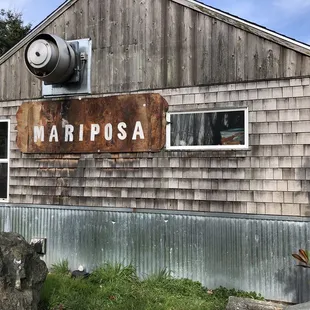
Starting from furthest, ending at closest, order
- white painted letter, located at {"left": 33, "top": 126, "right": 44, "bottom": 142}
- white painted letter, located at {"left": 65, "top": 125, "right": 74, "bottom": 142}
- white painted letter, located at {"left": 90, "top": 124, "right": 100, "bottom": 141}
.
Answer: white painted letter, located at {"left": 33, "top": 126, "right": 44, "bottom": 142}, white painted letter, located at {"left": 65, "top": 125, "right": 74, "bottom": 142}, white painted letter, located at {"left": 90, "top": 124, "right": 100, "bottom": 141}

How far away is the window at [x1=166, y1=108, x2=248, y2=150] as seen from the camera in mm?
6934

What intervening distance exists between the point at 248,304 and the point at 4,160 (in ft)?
19.0

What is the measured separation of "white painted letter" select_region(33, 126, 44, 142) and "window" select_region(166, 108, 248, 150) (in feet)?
8.97

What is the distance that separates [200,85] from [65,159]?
305 cm

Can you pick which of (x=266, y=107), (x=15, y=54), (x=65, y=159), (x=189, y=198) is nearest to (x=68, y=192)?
(x=65, y=159)

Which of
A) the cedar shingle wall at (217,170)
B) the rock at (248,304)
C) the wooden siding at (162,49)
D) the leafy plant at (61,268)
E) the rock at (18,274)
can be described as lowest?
the rock at (248,304)

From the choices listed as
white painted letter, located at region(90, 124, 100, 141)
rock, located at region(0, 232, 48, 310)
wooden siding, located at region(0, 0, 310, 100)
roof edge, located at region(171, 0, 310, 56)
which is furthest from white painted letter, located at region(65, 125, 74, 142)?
rock, located at region(0, 232, 48, 310)

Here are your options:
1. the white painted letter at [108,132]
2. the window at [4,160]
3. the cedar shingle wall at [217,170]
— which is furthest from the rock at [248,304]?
the window at [4,160]

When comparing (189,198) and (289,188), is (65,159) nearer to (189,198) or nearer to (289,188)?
(189,198)

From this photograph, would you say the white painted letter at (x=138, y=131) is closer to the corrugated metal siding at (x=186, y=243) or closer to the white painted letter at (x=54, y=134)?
the corrugated metal siding at (x=186, y=243)

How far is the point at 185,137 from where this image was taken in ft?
24.2

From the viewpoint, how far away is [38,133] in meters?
8.61

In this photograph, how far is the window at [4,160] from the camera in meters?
9.02

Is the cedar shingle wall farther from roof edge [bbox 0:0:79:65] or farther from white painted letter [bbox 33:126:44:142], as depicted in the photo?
roof edge [bbox 0:0:79:65]
